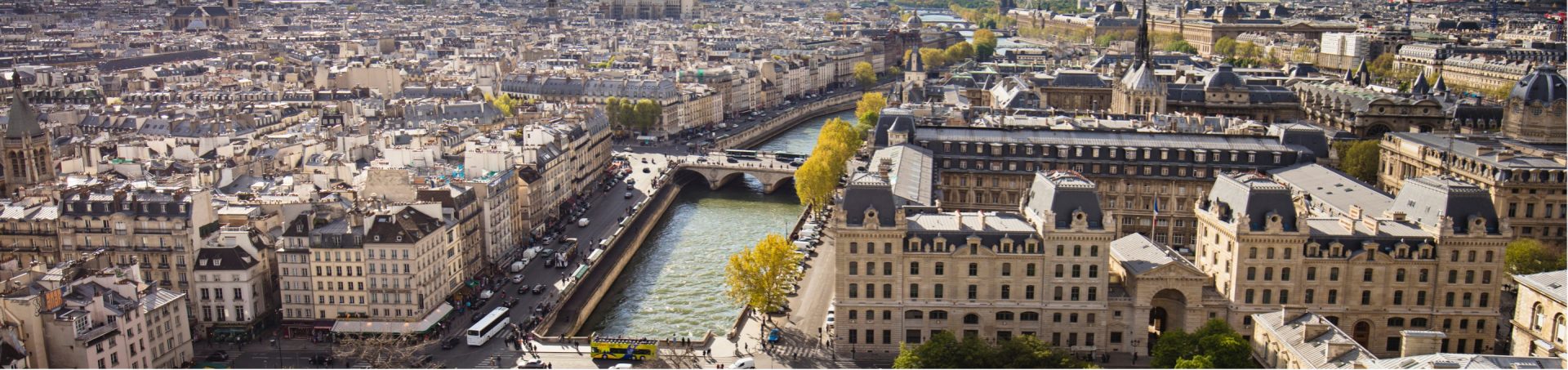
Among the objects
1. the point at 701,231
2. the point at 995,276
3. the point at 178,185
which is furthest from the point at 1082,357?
the point at 178,185

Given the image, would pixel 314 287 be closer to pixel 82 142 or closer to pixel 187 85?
pixel 82 142

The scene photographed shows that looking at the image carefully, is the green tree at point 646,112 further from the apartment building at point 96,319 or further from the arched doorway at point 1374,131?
the apartment building at point 96,319

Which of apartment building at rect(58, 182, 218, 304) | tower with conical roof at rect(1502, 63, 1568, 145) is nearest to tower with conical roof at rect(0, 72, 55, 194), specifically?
apartment building at rect(58, 182, 218, 304)

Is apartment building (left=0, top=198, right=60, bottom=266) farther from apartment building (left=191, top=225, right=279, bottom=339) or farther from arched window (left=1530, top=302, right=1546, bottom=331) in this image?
arched window (left=1530, top=302, right=1546, bottom=331)

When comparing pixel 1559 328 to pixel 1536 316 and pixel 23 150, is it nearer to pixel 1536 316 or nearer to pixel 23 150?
pixel 1536 316

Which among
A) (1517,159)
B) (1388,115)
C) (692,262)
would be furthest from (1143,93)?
(692,262)

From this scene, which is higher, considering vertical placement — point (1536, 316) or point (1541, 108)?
point (1541, 108)

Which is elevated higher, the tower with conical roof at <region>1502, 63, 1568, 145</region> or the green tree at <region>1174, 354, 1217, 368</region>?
the tower with conical roof at <region>1502, 63, 1568, 145</region>
